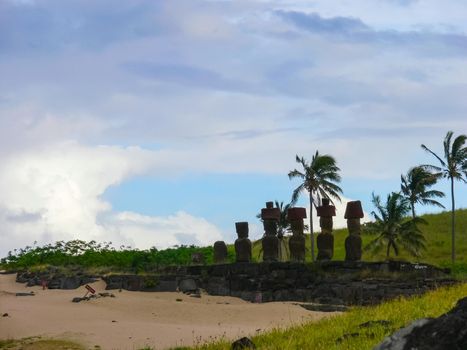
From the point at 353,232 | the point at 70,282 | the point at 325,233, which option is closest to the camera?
the point at 353,232

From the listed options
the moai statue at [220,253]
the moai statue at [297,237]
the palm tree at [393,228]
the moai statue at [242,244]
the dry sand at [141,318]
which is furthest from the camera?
the palm tree at [393,228]

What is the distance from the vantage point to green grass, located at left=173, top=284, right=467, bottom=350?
10508mm

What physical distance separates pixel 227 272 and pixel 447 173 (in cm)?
2594

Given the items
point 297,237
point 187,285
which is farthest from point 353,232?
Answer: point 187,285

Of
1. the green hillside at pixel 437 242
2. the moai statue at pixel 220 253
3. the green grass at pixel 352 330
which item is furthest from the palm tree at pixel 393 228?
the green grass at pixel 352 330

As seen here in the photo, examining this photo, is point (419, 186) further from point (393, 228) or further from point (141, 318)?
point (141, 318)

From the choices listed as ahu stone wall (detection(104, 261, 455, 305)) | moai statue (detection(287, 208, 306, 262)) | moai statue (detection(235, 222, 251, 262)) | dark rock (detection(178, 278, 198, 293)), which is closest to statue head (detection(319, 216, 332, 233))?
moai statue (detection(287, 208, 306, 262))

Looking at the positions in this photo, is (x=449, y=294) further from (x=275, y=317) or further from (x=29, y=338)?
(x=29, y=338)

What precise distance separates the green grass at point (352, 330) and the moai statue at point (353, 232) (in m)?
6.02

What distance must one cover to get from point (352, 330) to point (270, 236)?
1215 cm

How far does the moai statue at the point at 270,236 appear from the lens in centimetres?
2378

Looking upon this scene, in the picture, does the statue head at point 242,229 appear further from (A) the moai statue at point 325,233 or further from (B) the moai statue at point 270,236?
(A) the moai statue at point 325,233

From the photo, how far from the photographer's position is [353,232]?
2192 centimetres

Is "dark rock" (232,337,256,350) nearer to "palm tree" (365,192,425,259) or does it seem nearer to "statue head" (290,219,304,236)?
"statue head" (290,219,304,236)
